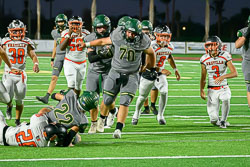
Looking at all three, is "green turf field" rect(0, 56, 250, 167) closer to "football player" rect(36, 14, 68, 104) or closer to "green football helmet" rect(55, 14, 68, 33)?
"football player" rect(36, 14, 68, 104)

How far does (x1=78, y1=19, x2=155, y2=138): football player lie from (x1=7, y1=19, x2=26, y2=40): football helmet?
5.91 ft

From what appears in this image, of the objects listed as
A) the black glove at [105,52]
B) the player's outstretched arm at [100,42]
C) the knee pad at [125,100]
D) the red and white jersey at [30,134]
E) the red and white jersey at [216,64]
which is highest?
the player's outstretched arm at [100,42]

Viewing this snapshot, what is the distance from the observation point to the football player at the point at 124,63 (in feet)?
Answer: 29.8

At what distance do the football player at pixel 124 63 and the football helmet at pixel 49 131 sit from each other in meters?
1.35

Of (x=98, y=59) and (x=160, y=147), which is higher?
(x=98, y=59)

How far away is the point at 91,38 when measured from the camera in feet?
33.3

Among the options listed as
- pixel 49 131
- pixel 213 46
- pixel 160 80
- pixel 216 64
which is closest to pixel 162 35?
pixel 160 80

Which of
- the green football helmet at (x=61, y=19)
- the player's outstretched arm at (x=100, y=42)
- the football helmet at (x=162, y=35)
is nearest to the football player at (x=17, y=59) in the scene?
the player's outstretched arm at (x=100, y=42)

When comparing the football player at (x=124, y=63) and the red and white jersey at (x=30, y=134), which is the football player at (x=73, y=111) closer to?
the red and white jersey at (x=30, y=134)

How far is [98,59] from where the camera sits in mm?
10047

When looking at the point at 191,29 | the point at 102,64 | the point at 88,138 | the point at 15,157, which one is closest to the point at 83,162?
the point at 15,157

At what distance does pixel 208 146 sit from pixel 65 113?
6.87ft

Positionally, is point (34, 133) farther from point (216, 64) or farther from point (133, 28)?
point (216, 64)

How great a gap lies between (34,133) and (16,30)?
3.26 meters
